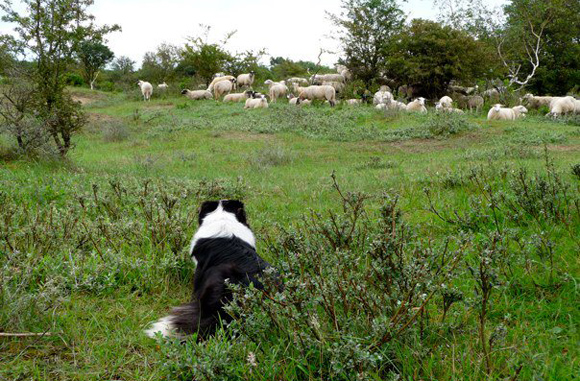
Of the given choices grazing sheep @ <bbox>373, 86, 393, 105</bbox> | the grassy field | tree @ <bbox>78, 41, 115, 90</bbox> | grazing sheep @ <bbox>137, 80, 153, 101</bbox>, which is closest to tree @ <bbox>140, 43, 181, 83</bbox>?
tree @ <bbox>78, 41, 115, 90</bbox>

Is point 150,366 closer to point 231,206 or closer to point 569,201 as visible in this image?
point 231,206

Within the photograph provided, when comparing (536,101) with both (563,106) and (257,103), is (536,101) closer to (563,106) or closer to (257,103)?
(563,106)

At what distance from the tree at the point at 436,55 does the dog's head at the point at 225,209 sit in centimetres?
2005

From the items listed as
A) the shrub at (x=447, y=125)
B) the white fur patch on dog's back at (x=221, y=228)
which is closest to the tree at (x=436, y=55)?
the shrub at (x=447, y=125)

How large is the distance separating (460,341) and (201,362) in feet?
4.52

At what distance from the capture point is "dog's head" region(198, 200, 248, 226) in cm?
378

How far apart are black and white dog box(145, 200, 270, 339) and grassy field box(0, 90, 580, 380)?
0.60 ft

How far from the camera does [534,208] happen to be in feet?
12.5

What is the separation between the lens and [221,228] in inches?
Answer: 134

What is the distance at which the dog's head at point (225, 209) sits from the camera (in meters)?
3.78

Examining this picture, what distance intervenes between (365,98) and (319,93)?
2.69 m

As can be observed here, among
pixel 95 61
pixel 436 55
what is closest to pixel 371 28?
pixel 436 55

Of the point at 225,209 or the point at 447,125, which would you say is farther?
the point at 447,125

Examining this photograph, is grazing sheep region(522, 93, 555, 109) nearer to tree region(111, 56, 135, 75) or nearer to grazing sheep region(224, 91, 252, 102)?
grazing sheep region(224, 91, 252, 102)
